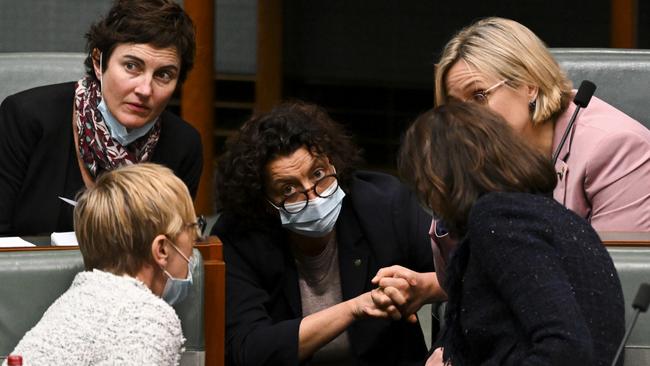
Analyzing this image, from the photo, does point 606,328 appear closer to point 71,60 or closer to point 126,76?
point 126,76

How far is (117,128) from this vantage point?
3795 millimetres

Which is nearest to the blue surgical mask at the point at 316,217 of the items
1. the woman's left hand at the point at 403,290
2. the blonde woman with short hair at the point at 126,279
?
the woman's left hand at the point at 403,290

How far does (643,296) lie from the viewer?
2.38 meters

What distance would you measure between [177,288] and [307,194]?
618 millimetres

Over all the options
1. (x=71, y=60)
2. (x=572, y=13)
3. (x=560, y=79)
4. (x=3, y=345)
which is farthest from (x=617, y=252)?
(x=572, y=13)

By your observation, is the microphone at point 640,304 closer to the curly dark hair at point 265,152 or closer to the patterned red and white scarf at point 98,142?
the curly dark hair at point 265,152

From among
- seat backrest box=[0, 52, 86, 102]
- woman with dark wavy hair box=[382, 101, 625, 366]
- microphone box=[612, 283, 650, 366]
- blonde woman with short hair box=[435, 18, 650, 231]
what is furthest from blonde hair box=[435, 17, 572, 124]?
seat backrest box=[0, 52, 86, 102]

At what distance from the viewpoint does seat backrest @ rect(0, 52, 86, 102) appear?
442 cm

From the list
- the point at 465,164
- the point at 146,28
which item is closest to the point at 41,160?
the point at 146,28

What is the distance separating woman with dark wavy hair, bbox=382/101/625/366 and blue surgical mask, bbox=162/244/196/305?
0.52 meters

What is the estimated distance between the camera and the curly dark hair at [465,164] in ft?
8.24

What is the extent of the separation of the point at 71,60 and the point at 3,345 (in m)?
1.74

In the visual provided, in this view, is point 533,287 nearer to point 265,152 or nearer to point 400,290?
point 400,290

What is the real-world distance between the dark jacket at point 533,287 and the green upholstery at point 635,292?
0.37 meters
